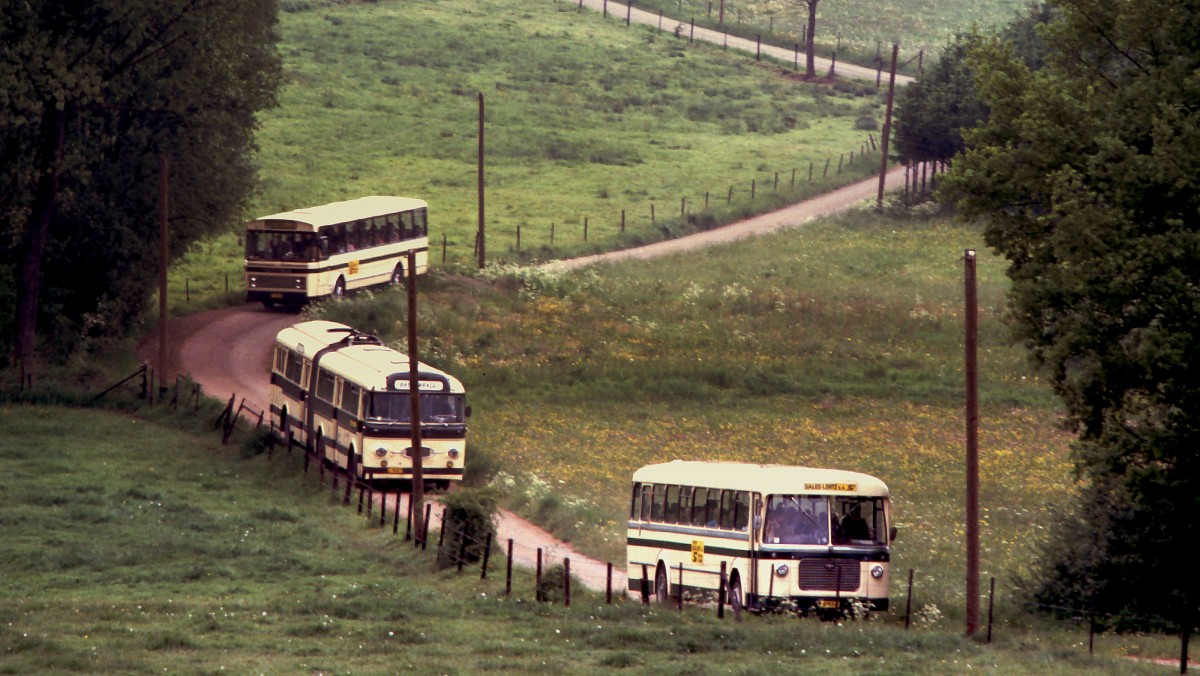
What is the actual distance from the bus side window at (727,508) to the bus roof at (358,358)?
1182cm

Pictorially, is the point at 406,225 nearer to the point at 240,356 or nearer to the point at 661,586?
the point at 240,356

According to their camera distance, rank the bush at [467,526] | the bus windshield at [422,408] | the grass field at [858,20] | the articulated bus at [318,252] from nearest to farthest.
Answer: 1. the bush at [467,526]
2. the bus windshield at [422,408]
3. the articulated bus at [318,252]
4. the grass field at [858,20]

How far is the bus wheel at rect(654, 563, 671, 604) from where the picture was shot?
26391mm

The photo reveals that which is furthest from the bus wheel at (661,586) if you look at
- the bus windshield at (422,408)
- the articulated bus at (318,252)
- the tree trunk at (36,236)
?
the articulated bus at (318,252)

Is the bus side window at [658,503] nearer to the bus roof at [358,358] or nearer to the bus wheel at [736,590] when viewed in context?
the bus wheel at [736,590]

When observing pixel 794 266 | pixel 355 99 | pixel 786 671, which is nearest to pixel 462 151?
pixel 355 99

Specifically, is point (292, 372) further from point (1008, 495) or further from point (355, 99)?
point (355, 99)

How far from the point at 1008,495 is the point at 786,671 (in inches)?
695

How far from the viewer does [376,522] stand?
3192cm

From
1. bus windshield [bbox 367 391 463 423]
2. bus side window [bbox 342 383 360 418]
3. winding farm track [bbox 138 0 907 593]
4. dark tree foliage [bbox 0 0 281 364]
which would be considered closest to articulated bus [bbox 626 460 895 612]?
winding farm track [bbox 138 0 907 593]

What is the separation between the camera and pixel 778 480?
967 inches

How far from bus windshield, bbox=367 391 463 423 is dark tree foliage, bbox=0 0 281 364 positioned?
1247 cm

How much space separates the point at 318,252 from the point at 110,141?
8943 millimetres

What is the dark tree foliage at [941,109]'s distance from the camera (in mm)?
74312
